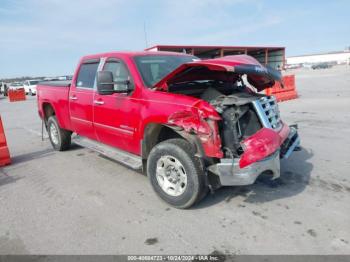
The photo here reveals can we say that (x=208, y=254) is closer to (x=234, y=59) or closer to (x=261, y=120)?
(x=261, y=120)

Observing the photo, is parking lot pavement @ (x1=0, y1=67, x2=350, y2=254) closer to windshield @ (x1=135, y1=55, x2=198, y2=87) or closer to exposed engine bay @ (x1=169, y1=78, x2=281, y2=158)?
exposed engine bay @ (x1=169, y1=78, x2=281, y2=158)

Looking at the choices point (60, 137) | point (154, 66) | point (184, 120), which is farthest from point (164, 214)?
point (60, 137)

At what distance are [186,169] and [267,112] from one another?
4.25ft

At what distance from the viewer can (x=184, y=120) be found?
9.92 ft

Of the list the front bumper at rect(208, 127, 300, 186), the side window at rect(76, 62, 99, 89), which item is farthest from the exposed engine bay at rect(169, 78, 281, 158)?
the side window at rect(76, 62, 99, 89)

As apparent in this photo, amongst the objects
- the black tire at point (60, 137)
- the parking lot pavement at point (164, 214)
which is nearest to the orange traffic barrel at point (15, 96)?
the black tire at point (60, 137)

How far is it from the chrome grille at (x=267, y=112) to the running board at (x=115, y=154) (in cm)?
175

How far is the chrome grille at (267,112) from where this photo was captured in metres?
3.33

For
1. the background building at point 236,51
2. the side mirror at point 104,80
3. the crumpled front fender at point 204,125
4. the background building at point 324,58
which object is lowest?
the crumpled front fender at point 204,125

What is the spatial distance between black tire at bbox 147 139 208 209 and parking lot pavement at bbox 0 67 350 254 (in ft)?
0.48

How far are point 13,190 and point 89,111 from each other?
1686 mm

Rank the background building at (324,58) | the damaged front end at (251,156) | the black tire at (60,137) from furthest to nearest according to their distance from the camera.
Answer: the background building at (324,58) < the black tire at (60,137) < the damaged front end at (251,156)

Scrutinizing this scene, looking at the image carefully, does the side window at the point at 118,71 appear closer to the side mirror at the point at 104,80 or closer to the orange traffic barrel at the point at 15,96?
the side mirror at the point at 104,80

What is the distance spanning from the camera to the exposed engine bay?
10.2 ft
